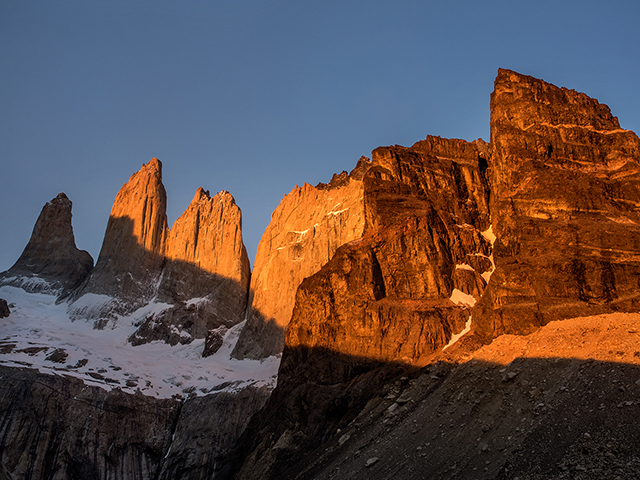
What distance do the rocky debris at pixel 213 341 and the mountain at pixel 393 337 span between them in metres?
0.34

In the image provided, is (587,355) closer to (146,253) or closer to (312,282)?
(312,282)

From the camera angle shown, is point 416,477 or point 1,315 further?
point 1,315

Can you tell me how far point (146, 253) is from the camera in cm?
10488

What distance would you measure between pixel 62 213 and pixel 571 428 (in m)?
104

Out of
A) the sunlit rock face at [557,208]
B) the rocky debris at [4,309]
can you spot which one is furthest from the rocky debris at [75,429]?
the sunlit rock face at [557,208]

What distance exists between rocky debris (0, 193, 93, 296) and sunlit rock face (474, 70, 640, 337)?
7637 cm

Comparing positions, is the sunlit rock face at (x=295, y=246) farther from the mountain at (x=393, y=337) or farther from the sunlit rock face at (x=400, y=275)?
the sunlit rock face at (x=400, y=275)

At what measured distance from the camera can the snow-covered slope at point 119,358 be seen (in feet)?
247

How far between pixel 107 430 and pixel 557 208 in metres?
54.0

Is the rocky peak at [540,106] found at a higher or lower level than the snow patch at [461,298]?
higher

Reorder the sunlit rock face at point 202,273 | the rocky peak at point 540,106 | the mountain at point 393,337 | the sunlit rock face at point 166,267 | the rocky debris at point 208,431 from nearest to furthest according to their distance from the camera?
the mountain at point 393,337 → the rocky debris at point 208,431 → the rocky peak at point 540,106 → the sunlit rock face at point 202,273 → the sunlit rock face at point 166,267

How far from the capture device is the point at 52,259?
109 meters

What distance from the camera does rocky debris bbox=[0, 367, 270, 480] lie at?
63.6m

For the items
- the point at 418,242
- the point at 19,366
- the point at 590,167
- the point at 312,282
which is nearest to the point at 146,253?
the point at 19,366
